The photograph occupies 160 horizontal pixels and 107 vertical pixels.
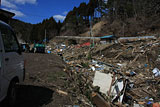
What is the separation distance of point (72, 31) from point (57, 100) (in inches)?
1764

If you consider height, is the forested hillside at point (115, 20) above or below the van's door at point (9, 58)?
above

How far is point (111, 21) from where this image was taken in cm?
4066

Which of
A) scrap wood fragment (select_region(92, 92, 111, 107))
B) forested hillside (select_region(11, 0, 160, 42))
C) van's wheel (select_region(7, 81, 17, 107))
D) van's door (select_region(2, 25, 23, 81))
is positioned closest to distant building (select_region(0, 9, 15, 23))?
van's door (select_region(2, 25, 23, 81))

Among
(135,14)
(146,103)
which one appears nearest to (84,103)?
(146,103)

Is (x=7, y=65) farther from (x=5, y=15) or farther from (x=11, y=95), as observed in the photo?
(x=5, y=15)

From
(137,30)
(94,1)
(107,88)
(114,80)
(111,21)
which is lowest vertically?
(107,88)

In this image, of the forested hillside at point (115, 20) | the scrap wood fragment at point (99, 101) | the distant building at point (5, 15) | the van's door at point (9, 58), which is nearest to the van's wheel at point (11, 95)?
the van's door at point (9, 58)

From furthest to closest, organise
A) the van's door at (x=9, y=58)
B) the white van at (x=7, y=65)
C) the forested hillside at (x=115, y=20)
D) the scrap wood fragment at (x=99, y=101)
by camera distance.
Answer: the forested hillside at (x=115, y=20) < the scrap wood fragment at (x=99, y=101) < the van's door at (x=9, y=58) < the white van at (x=7, y=65)

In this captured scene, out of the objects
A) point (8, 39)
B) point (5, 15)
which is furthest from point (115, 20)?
point (8, 39)

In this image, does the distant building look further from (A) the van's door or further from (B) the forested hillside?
(B) the forested hillside

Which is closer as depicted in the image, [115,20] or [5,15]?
[5,15]

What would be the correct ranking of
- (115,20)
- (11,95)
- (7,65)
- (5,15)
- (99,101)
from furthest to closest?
(115,20) < (5,15) < (99,101) < (11,95) < (7,65)

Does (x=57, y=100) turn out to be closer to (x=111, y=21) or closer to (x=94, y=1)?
(x=111, y=21)

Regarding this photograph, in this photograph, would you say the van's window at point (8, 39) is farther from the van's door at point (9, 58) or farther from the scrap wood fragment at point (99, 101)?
the scrap wood fragment at point (99, 101)
